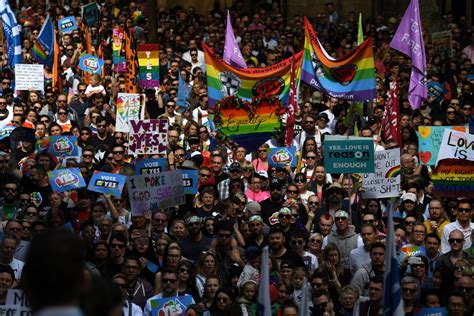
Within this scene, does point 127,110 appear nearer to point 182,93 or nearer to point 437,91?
point 182,93

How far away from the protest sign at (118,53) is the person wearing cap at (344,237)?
348 inches

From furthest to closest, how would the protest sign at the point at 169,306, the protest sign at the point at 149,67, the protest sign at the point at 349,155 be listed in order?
the protest sign at the point at 149,67
the protest sign at the point at 349,155
the protest sign at the point at 169,306

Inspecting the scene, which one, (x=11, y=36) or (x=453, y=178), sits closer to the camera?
(x=453, y=178)

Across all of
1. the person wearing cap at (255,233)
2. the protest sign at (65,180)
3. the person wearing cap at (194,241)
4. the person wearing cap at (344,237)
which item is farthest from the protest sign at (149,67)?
the person wearing cap at (344,237)

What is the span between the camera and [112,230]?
11.1 meters

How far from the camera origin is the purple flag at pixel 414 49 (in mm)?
17547

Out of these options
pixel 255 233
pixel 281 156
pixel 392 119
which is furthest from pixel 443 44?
pixel 255 233

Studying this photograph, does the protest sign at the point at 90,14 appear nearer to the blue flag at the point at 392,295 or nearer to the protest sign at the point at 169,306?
the protest sign at the point at 169,306

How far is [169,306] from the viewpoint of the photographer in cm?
945

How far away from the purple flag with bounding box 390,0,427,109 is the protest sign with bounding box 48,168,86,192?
618cm

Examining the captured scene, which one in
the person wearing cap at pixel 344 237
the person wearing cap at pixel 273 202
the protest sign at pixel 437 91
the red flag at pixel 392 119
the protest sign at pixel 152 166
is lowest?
the person wearing cap at pixel 344 237

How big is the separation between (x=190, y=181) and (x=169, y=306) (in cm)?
363

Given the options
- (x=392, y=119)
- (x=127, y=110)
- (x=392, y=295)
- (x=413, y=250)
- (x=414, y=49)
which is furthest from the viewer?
(x=414, y=49)

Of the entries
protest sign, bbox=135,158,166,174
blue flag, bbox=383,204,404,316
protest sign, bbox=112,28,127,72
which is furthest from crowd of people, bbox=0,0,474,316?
blue flag, bbox=383,204,404,316
